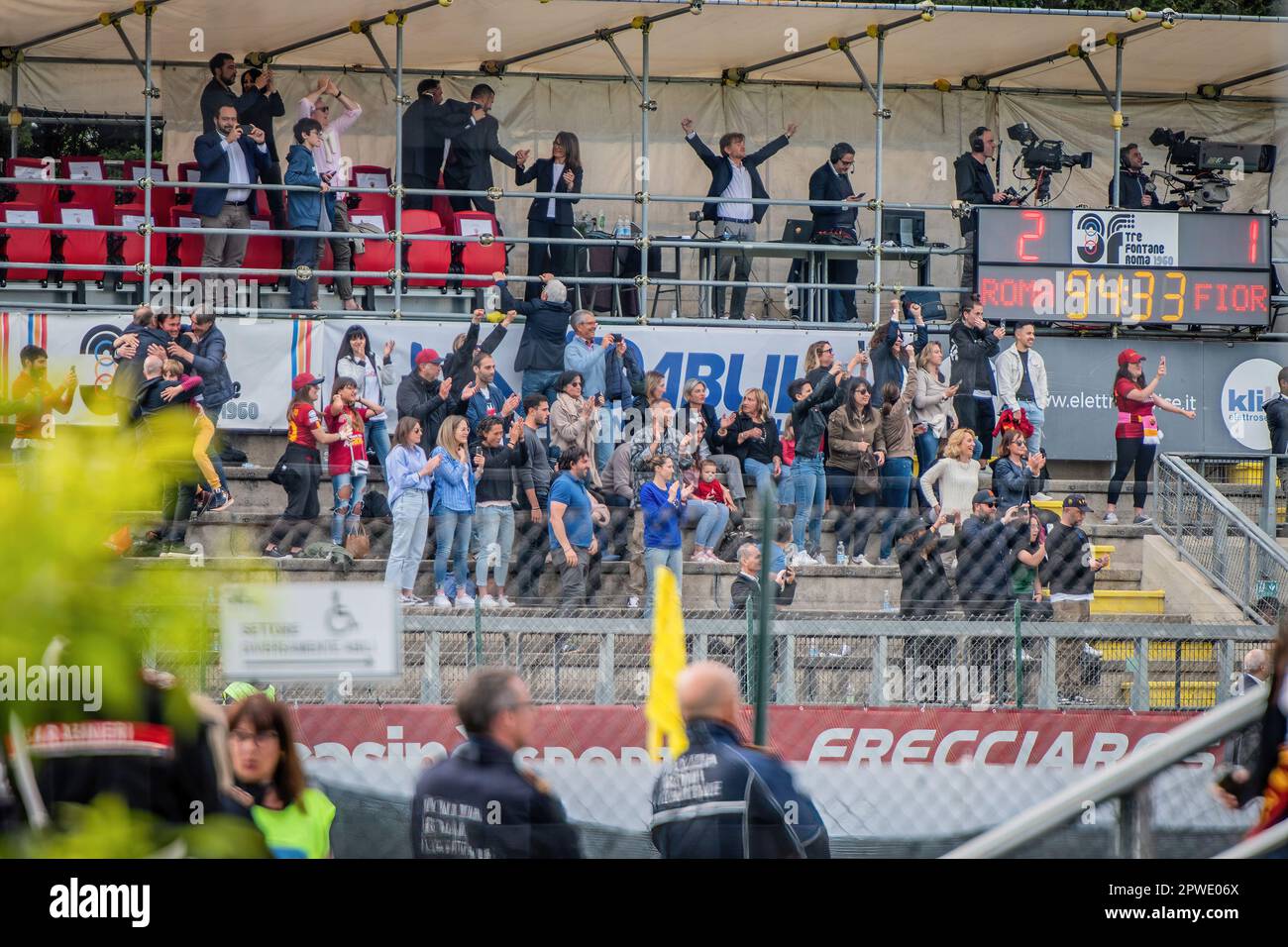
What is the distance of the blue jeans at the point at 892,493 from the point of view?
275 inches

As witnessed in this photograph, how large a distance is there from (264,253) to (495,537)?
32.6 feet

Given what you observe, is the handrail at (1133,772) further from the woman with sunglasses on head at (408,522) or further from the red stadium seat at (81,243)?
the red stadium seat at (81,243)

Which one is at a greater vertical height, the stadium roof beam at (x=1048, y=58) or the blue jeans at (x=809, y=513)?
the stadium roof beam at (x=1048, y=58)

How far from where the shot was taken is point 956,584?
7266 millimetres

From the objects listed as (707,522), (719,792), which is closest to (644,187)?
(707,522)

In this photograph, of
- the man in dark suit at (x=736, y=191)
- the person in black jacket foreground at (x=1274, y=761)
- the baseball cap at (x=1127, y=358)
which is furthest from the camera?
the man in dark suit at (x=736, y=191)

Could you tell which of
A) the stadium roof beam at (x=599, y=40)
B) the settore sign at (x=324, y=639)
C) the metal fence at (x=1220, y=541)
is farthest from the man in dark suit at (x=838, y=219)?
the settore sign at (x=324, y=639)

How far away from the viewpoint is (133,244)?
1534 cm

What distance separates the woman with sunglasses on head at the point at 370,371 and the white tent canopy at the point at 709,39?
10.6 ft

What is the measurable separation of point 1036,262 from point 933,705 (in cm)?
940

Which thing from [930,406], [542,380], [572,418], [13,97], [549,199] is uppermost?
[13,97]

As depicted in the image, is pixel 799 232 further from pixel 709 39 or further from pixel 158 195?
pixel 158 195

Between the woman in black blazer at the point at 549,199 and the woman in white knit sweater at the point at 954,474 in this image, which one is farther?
the woman in black blazer at the point at 549,199
